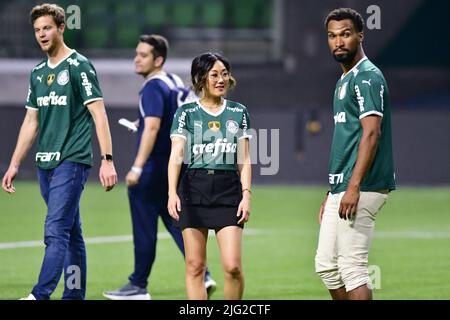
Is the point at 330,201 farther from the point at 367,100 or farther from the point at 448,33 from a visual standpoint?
the point at 448,33

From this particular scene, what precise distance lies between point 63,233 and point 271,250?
6.05 m

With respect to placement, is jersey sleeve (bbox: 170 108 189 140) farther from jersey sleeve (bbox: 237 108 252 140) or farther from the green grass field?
the green grass field

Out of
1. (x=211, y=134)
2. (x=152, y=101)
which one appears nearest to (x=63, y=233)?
(x=211, y=134)

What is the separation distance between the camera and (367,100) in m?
7.72

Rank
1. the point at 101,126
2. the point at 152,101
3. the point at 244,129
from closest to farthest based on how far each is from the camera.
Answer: the point at 244,129
the point at 101,126
the point at 152,101

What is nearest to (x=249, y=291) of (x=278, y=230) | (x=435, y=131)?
(x=278, y=230)

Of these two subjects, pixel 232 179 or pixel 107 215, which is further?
pixel 107 215

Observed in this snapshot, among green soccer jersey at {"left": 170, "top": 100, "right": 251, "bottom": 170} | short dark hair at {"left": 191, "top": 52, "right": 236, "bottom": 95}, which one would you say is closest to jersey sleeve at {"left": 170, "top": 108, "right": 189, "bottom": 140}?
green soccer jersey at {"left": 170, "top": 100, "right": 251, "bottom": 170}

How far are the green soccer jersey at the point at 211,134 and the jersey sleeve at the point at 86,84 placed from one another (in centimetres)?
100

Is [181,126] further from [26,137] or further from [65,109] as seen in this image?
[26,137]

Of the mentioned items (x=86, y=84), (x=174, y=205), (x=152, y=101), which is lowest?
(x=174, y=205)
